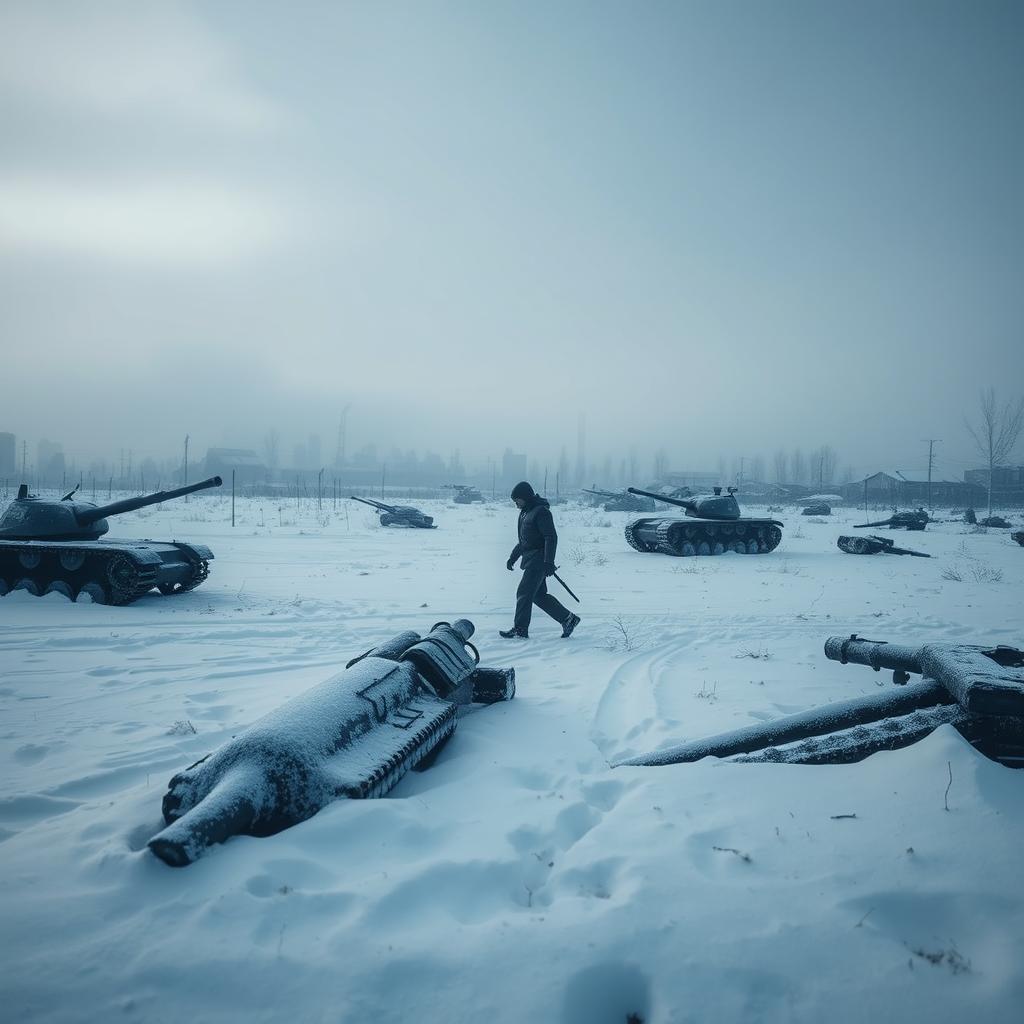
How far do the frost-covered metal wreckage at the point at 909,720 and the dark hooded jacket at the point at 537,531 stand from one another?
4231mm

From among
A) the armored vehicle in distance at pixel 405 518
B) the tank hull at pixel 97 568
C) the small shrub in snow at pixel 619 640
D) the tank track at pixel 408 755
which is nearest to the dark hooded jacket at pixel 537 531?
the small shrub in snow at pixel 619 640

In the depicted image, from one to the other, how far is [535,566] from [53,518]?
806 cm

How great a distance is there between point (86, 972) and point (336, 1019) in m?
0.80

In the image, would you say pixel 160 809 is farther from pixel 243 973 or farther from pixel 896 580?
pixel 896 580

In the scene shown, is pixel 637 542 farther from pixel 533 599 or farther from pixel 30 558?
pixel 30 558

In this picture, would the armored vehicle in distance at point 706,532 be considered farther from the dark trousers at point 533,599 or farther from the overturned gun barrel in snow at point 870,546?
the dark trousers at point 533,599

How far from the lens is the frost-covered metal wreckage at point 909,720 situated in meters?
2.94

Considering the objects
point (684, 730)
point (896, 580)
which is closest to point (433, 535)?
point (896, 580)

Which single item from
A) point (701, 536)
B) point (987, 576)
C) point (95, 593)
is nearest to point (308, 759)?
point (95, 593)

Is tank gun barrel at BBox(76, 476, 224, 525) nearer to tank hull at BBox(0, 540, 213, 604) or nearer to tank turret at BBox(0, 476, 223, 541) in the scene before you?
tank turret at BBox(0, 476, 223, 541)

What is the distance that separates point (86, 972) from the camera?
6.22 feet

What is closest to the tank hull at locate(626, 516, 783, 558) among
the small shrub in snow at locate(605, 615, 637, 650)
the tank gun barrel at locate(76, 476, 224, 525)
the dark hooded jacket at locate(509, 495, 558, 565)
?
the small shrub in snow at locate(605, 615, 637, 650)

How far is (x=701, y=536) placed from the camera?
1872 cm

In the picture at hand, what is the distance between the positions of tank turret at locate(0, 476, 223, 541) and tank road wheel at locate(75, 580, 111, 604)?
115cm
